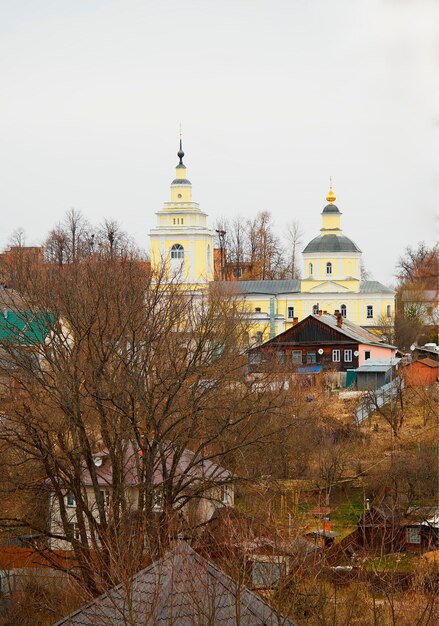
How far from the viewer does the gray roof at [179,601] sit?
789cm

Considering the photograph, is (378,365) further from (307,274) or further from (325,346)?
(307,274)

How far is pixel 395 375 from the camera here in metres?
32.1

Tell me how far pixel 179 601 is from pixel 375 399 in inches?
733

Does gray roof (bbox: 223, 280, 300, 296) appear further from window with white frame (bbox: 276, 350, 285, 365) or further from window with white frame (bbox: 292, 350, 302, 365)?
window with white frame (bbox: 276, 350, 285, 365)

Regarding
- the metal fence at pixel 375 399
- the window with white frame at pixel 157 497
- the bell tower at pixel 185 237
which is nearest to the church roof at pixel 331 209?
the bell tower at pixel 185 237

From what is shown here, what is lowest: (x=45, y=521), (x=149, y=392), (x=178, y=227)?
(x=45, y=521)

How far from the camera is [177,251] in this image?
4928 cm

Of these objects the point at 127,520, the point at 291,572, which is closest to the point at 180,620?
the point at 291,572

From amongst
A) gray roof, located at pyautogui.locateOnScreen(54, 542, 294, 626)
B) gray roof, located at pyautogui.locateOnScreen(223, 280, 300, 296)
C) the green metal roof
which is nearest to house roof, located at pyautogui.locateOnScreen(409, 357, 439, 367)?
the green metal roof

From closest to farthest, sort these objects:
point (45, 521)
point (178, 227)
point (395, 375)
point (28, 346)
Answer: point (45, 521), point (28, 346), point (395, 375), point (178, 227)

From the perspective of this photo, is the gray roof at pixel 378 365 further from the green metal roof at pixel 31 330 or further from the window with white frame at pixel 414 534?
the green metal roof at pixel 31 330

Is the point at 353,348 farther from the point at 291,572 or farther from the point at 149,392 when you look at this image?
the point at 291,572

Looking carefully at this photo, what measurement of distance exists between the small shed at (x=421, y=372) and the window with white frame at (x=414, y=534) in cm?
1291

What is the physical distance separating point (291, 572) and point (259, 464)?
869 centimetres
